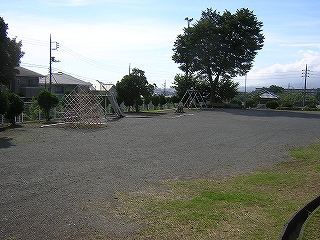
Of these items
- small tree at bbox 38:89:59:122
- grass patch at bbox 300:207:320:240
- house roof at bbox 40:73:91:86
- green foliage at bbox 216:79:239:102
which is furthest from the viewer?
house roof at bbox 40:73:91:86

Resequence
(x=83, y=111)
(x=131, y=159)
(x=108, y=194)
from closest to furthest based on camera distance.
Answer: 1. (x=108, y=194)
2. (x=131, y=159)
3. (x=83, y=111)

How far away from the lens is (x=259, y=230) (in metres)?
4.87

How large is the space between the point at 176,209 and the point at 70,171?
3571 millimetres

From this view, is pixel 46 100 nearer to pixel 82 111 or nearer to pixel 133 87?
pixel 82 111

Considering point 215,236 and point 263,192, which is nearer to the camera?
point 215,236

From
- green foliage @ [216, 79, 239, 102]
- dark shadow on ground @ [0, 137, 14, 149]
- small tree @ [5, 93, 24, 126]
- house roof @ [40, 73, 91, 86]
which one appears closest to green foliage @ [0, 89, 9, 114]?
small tree @ [5, 93, 24, 126]

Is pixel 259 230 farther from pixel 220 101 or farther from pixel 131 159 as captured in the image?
pixel 220 101

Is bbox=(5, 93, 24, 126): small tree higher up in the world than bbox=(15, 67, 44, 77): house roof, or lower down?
lower down

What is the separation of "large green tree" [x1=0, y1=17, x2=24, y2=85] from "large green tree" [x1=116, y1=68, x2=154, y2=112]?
1481 cm

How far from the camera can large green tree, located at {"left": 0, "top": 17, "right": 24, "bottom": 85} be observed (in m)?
18.1

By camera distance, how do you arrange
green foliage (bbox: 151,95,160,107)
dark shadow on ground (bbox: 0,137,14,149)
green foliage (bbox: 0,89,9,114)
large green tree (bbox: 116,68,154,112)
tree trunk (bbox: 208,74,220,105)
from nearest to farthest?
dark shadow on ground (bbox: 0,137,14,149) → green foliage (bbox: 0,89,9,114) → large green tree (bbox: 116,68,154,112) → green foliage (bbox: 151,95,160,107) → tree trunk (bbox: 208,74,220,105)

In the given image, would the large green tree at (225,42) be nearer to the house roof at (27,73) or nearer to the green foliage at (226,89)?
the green foliage at (226,89)

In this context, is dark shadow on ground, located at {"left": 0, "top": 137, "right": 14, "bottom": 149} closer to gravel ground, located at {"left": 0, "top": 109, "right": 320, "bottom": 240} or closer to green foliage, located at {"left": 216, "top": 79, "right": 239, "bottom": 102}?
gravel ground, located at {"left": 0, "top": 109, "right": 320, "bottom": 240}

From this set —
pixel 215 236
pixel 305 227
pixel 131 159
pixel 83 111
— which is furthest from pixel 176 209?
pixel 83 111
